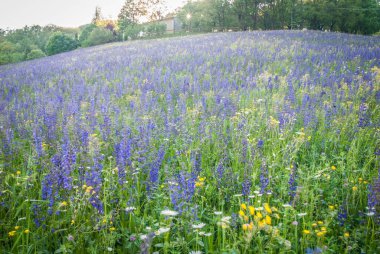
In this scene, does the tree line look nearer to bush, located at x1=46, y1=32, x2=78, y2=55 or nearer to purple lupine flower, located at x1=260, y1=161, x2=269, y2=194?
bush, located at x1=46, y1=32, x2=78, y2=55

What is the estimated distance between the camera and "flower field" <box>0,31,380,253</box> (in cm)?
242

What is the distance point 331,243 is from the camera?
2.46m

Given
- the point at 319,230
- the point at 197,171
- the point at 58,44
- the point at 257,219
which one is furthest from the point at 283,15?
the point at 257,219

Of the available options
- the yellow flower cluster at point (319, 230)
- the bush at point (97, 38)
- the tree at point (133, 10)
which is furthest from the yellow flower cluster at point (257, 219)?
the tree at point (133, 10)

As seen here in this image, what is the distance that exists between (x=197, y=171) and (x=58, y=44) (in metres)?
42.3

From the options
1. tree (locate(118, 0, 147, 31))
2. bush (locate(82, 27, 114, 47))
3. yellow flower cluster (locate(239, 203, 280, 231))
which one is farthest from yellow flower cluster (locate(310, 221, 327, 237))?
tree (locate(118, 0, 147, 31))

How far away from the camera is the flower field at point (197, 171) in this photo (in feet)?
7.95

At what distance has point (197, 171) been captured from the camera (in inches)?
124

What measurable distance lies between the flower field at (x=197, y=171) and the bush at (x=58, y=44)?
117ft

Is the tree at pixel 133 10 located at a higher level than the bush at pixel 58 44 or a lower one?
higher

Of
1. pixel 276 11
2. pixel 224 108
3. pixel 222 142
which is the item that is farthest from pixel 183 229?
pixel 276 11

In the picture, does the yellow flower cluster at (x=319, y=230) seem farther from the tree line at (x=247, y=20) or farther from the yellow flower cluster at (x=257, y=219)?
the tree line at (x=247, y=20)

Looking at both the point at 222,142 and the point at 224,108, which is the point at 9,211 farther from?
the point at 224,108

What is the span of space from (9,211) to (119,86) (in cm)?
466
